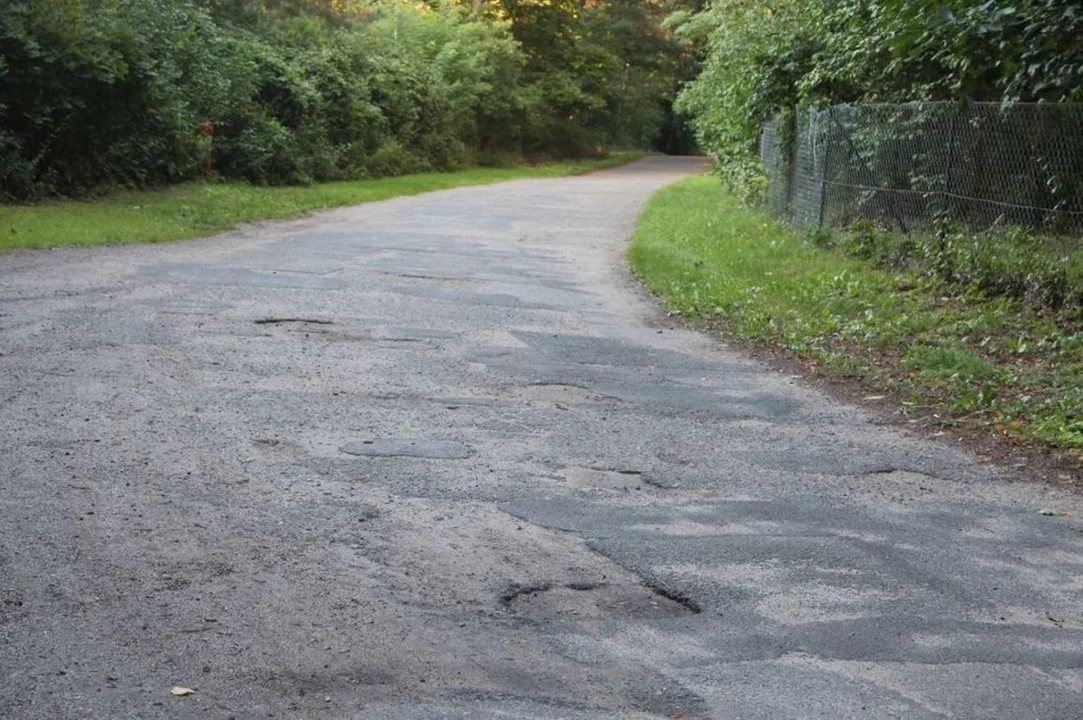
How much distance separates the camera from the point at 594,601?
4941 millimetres

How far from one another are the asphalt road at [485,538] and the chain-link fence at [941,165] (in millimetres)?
3448

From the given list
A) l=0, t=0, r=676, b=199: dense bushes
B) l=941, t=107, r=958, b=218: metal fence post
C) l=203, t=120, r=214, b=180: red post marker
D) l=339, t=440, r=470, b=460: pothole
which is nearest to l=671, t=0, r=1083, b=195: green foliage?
l=941, t=107, r=958, b=218: metal fence post

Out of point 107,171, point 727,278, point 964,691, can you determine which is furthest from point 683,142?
point 964,691

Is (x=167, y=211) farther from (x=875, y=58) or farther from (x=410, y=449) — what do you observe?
(x=410, y=449)

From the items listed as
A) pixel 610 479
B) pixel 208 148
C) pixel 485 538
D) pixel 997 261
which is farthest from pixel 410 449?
pixel 208 148

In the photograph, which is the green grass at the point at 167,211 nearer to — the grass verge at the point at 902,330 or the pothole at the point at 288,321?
the pothole at the point at 288,321

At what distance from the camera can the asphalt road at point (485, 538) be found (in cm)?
417

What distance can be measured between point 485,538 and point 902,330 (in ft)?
20.8

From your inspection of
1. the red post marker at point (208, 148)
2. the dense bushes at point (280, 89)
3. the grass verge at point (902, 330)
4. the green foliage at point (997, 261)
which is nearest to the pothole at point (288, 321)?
the grass verge at point (902, 330)

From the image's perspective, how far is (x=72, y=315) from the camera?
10500 mm

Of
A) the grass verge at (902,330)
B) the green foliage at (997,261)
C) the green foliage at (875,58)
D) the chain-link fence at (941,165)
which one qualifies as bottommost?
the grass verge at (902,330)

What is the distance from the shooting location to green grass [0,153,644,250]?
15.8m

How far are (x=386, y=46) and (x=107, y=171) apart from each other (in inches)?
702

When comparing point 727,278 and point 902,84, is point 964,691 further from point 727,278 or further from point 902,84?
point 902,84
